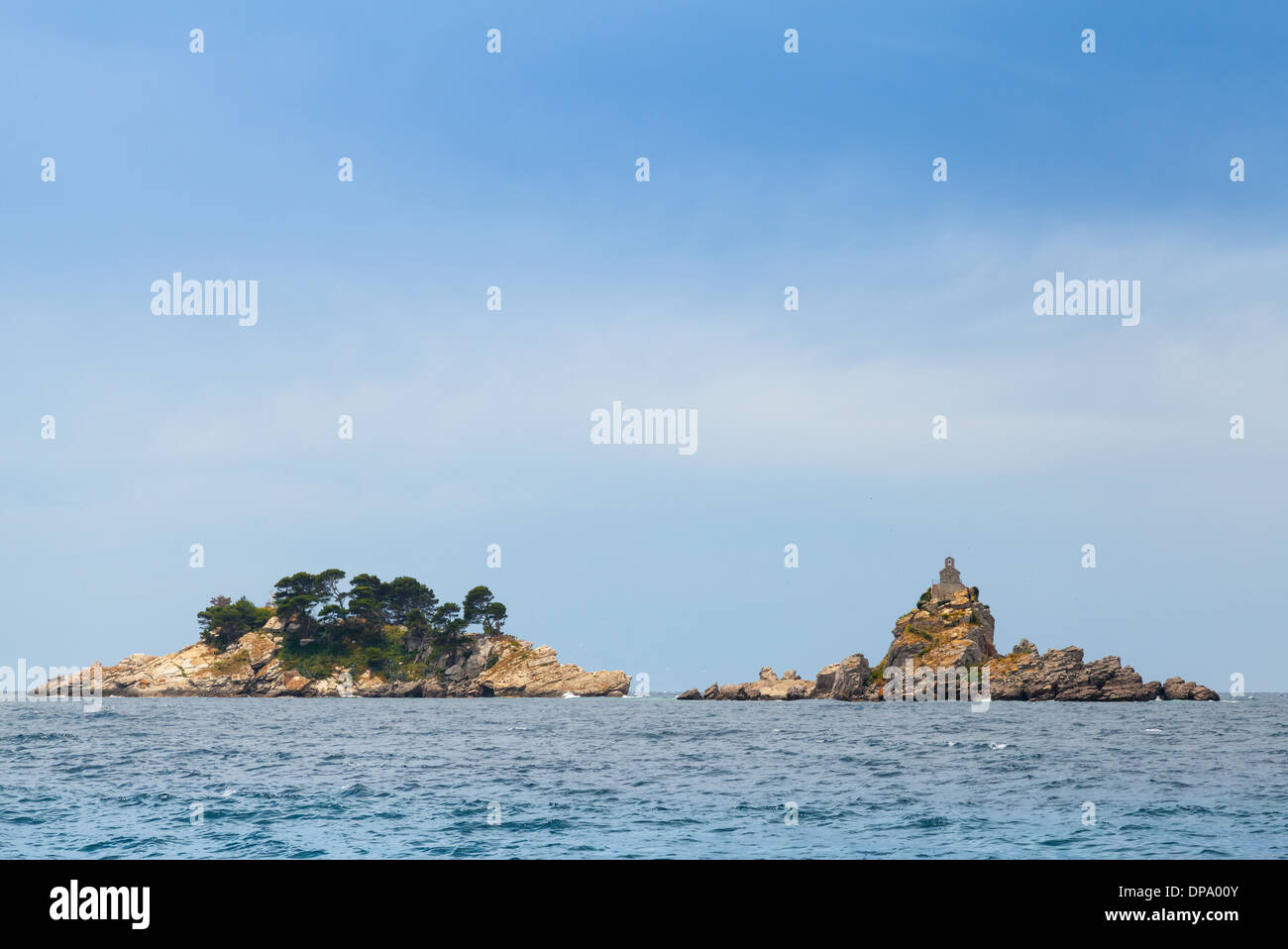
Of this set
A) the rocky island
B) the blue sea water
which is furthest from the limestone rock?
the blue sea water

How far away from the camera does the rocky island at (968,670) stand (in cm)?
17638

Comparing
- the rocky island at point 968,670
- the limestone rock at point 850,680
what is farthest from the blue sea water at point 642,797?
the limestone rock at point 850,680

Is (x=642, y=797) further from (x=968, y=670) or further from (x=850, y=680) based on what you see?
(x=850, y=680)

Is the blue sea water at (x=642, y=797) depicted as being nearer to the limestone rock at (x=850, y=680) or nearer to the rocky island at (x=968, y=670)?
the rocky island at (x=968, y=670)

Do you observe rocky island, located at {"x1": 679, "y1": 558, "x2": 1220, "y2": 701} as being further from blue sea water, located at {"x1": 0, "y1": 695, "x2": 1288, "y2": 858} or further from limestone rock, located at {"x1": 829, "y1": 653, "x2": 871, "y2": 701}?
blue sea water, located at {"x1": 0, "y1": 695, "x2": 1288, "y2": 858}

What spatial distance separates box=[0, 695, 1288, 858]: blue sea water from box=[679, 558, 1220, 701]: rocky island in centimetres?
10841

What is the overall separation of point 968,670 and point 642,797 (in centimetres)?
15933

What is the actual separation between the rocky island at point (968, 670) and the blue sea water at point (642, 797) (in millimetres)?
108409

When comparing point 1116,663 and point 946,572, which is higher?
point 946,572

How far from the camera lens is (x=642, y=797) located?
3800cm
